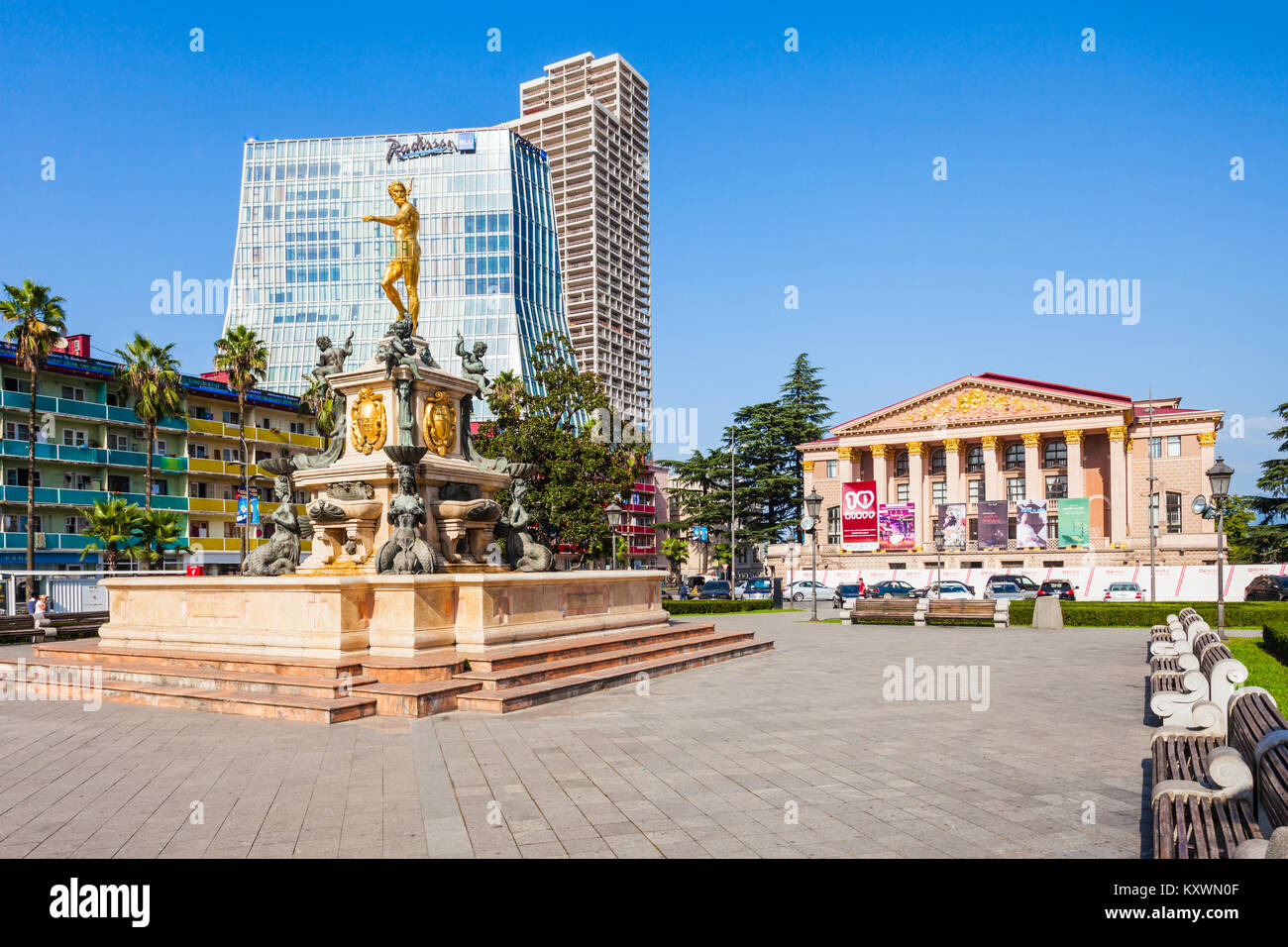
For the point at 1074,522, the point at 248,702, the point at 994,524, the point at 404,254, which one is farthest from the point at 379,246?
the point at 248,702

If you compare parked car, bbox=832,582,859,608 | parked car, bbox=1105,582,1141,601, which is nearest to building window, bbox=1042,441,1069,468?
parked car, bbox=832,582,859,608

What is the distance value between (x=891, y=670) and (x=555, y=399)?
20.7 metres

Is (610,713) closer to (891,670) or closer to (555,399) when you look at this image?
(891,670)

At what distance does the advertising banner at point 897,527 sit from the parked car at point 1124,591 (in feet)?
99.8

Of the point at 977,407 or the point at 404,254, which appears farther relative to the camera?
the point at 977,407

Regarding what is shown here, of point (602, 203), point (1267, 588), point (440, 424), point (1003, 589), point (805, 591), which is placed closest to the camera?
point (440, 424)

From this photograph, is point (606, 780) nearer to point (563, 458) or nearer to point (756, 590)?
point (563, 458)

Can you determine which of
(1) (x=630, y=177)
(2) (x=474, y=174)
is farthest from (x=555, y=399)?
(1) (x=630, y=177)

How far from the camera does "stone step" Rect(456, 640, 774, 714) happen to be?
36.6ft

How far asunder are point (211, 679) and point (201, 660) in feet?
4.24

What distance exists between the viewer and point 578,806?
6820 mm

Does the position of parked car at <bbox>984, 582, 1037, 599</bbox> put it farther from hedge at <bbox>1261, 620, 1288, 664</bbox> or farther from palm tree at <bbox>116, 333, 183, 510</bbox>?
palm tree at <bbox>116, 333, 183, 510</bbox>

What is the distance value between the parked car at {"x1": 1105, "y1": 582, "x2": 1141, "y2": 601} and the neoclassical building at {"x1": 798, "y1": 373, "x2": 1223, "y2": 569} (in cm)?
2304

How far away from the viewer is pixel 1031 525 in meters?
68.9
